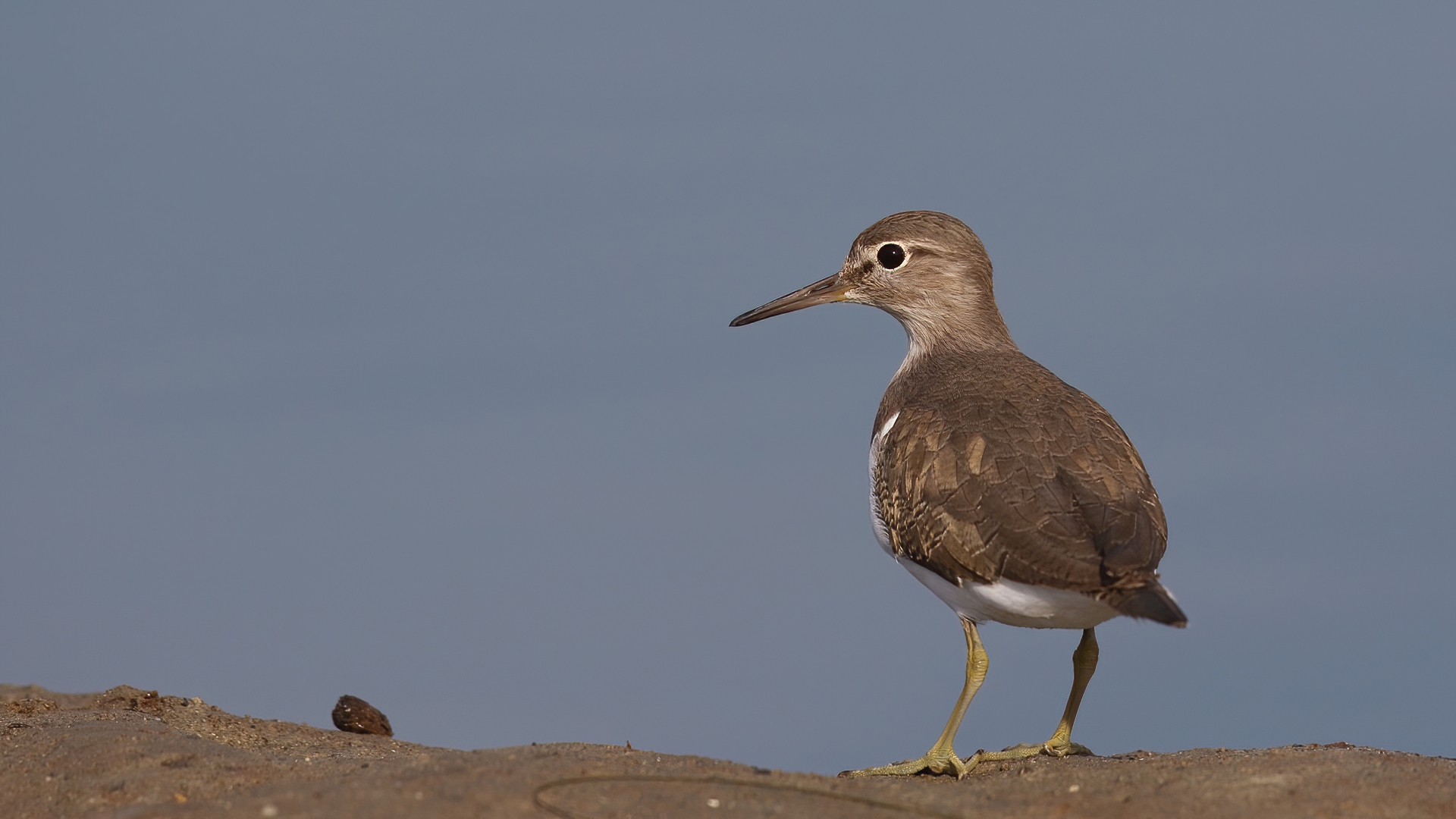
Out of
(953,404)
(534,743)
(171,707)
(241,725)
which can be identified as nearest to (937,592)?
(953,404)

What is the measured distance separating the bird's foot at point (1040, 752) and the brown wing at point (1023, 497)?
6.18 feet

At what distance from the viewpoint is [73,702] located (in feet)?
46.7

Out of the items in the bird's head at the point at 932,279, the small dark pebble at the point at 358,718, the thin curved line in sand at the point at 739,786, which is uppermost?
the bird's head at the point at 932,279

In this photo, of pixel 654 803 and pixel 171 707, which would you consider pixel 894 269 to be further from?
pixel 171 707

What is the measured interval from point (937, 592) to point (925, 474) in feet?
3.00

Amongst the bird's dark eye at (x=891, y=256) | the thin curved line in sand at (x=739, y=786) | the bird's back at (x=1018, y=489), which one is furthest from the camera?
the bird's dark eye at (x=891, y=256)

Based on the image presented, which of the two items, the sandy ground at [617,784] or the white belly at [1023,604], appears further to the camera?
the white belly at [1023,604]

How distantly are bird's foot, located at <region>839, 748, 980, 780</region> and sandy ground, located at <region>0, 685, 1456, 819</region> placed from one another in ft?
0.37

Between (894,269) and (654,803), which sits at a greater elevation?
(894,269)

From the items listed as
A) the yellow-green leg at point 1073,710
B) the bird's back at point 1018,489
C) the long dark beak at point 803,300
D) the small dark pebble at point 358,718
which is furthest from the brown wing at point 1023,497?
the small dark pebble at point 358,718

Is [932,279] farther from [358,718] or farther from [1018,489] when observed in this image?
[358,718]

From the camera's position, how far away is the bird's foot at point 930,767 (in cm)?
1044

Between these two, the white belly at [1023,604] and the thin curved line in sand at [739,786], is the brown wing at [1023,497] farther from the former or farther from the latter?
the thin curved line in sand at [739,786]

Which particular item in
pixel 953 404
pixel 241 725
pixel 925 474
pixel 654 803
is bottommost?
pixel 654 803
